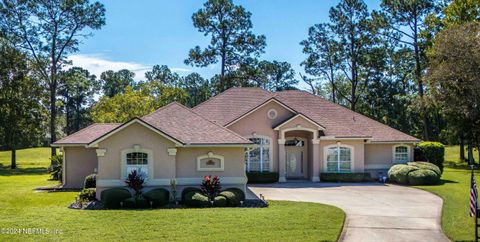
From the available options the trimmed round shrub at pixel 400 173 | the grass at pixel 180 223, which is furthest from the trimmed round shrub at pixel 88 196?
the trimmed round shrub at pixel 400 173

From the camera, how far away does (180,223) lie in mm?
15461

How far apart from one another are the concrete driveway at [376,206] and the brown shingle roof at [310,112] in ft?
14.0

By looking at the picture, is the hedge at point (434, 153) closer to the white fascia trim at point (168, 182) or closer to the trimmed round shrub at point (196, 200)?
the white fascia trim at point (168, 182)

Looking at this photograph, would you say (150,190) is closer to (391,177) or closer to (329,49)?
(391,177)

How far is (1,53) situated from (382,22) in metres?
37.0

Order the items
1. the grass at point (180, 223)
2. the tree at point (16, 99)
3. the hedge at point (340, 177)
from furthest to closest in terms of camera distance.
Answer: the tree at point (16, 99), the hedge at point (340, 177), the grass at point (180, 223)

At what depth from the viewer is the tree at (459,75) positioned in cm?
3478

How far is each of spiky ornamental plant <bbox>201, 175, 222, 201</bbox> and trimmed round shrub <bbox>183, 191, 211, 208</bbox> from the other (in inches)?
12.6

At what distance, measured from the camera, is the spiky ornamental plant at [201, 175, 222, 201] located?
20625 mm

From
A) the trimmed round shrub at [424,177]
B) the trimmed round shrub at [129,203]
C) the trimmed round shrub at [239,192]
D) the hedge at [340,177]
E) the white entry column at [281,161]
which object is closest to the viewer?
the trimmed round shrub at [129,203]

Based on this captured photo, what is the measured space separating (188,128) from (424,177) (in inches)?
556

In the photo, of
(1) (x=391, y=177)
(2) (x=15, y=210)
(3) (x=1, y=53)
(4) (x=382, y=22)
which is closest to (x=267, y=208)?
(2) (x=15, y=210)

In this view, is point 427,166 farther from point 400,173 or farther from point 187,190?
point 187,190

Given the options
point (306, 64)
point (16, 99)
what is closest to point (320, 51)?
point (306, 64)
